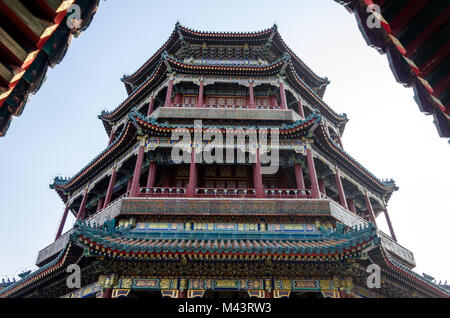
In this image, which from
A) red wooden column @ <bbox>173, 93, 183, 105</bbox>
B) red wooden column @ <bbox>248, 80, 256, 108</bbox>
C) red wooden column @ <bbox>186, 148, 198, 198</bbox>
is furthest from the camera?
red wooden column @ <bbox>173, 93, 183, 105</bbox>

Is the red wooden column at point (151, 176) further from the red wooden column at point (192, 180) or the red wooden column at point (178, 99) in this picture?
the red wooden column at point (178, 99)

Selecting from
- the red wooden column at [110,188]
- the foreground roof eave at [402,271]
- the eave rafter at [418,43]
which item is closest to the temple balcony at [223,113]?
the red wooden column at [110,188]

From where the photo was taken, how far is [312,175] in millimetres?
13055

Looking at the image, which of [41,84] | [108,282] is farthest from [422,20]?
[108,282]

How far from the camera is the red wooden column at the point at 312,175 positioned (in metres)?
12.4

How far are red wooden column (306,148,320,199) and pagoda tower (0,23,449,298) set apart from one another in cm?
6

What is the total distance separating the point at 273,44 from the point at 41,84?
60.9 feet

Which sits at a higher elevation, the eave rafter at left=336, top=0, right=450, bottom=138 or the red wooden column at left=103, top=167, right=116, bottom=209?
the red wooden column at left=103, top=167, right=116, bottom=209

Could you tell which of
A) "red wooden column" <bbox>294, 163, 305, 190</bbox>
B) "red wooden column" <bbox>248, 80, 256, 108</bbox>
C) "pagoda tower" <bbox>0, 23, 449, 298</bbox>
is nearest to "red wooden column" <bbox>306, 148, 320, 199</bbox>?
"pagoda tower" <bbox>0, 23, 449, 298</bbox>

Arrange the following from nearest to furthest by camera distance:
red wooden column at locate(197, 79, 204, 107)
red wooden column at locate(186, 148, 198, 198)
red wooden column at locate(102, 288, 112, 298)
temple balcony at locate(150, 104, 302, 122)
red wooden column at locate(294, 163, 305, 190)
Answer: red wooden column at locate(102, 288, 112, 298) → red wooden column at locate(186, 148, 198, 198) → red wooden column at locate(294, 163, 305, 190) → temple balcony at locate(150, 104, 302, 122) → red wooden column at locate(197, 79, 204, 107)

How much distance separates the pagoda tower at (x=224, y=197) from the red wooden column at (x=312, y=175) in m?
0.06

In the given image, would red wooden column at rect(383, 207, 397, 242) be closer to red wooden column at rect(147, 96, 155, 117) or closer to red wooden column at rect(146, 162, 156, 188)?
red wooden column at rect(146, 162, 156, 188)

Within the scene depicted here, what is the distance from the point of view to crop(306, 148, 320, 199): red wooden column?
12.4 meters
